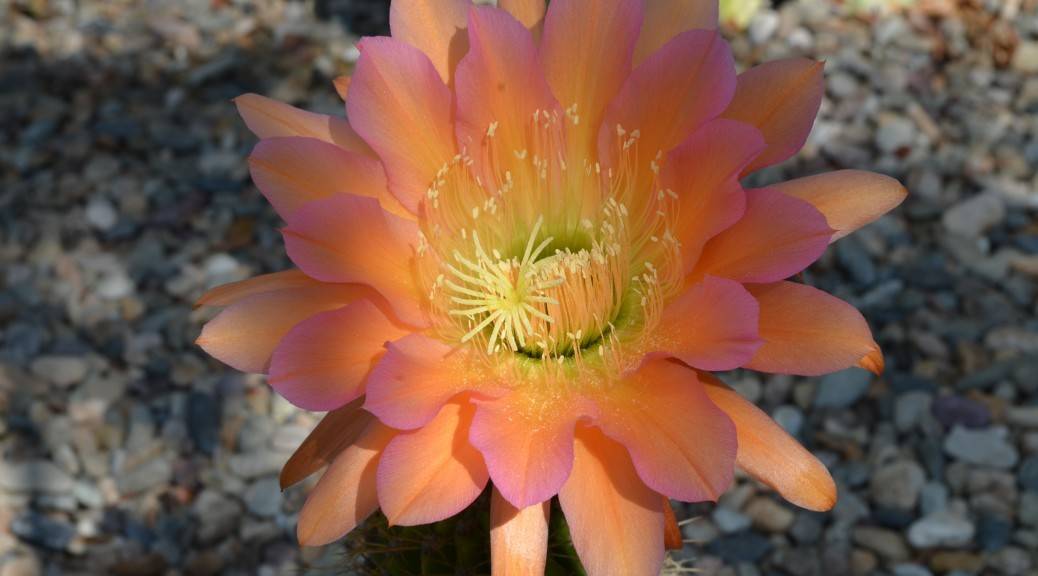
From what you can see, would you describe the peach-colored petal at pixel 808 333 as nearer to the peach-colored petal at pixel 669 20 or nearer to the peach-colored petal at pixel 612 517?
the peach-colored petal at pixel 612 517

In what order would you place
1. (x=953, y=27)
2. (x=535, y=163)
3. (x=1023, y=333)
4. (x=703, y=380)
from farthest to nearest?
1. (x=953, y=27)
2. (x=1023, y=333)
3. (x=535, y=163)
4. (x=703, y=380)

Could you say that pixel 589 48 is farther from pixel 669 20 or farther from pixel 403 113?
pixel 403 113

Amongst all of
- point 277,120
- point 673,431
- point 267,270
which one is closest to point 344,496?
point 673,431

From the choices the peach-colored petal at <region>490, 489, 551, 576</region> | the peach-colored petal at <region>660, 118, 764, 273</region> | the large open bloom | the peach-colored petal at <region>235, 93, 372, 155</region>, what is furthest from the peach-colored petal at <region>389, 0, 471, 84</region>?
the peach-colored petal at <region>490, 489, 551, 576</region>

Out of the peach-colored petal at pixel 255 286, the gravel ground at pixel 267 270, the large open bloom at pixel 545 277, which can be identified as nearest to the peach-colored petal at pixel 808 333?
the large open bloom at pixel 545 277

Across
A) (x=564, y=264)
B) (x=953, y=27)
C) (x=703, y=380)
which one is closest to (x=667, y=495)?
(x=703, y=380)

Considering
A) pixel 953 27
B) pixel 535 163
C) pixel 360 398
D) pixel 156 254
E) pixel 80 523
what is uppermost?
pixel 535 163

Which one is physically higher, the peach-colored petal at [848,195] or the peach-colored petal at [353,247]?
the peach-colored petal at [848,195]

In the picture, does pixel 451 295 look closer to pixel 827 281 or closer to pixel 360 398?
pixel 360 398
